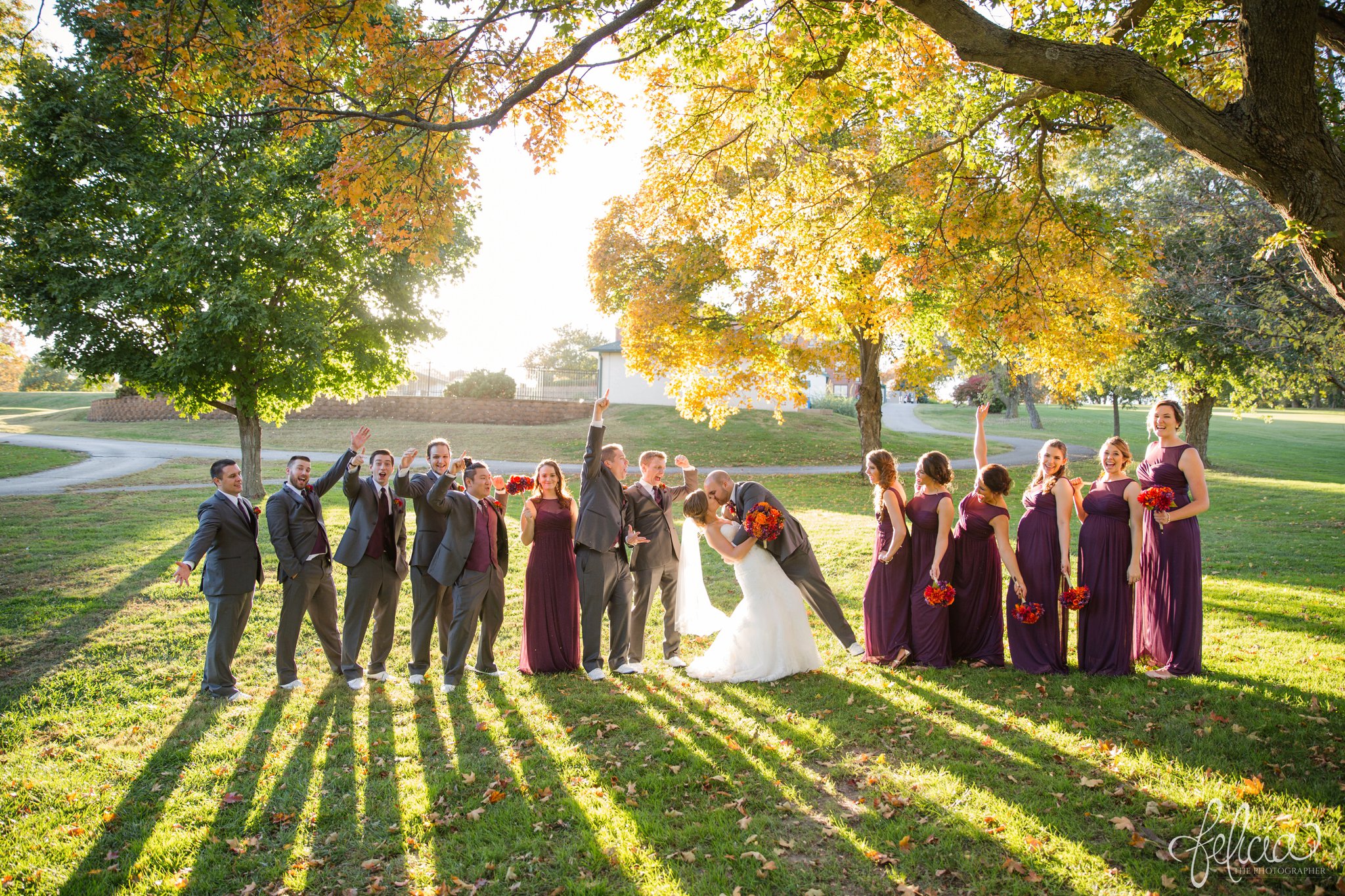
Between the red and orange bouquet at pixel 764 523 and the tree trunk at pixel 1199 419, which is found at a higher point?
the tree trunk at pixel 1199 419

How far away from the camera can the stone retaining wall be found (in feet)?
124

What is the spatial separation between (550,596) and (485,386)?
3259cm

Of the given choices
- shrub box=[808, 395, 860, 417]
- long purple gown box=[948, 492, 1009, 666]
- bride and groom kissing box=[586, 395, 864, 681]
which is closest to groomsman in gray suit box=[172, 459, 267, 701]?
bride and groom kissing box=[586, 395, 864, 681]

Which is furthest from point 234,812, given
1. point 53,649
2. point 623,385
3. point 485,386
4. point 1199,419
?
point 623,385

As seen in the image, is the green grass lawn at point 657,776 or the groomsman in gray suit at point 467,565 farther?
the groomsman in gray suit at point 467,565

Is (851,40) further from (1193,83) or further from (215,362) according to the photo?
(215,362)

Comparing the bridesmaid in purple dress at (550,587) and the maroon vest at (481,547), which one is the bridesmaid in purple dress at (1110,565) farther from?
the maroon vest at (481,547)

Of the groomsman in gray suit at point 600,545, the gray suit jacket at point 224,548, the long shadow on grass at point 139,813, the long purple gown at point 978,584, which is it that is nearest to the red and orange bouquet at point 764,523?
the groomsman in gray suit at point 600,545

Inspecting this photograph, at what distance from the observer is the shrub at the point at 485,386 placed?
39.0m

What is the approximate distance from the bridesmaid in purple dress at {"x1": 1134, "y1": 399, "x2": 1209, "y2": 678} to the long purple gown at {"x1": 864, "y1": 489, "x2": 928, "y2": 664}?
2.13 m

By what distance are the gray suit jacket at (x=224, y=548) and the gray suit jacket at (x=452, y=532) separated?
167 cm

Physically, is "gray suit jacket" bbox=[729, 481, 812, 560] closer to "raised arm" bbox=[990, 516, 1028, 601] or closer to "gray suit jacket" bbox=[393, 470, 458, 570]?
"raised arm" bbox=[990, 516, 1028, 601]

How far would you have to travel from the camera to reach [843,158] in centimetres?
1622

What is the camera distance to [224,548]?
745 centimetres
